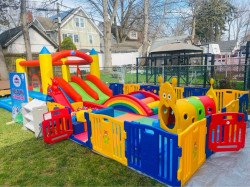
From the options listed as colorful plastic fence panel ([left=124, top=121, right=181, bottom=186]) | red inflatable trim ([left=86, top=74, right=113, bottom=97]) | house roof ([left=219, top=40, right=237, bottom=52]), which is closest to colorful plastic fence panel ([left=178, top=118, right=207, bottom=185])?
colorful plastic fence panel ([left=124, top=121, right=181, bottom=186])

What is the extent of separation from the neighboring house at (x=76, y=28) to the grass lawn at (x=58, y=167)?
31.0m

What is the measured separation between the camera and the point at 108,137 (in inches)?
163

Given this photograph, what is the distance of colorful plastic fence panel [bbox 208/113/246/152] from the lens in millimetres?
3980

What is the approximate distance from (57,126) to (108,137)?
5.63 feet

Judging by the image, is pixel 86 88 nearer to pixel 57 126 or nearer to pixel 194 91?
pixel 57 126

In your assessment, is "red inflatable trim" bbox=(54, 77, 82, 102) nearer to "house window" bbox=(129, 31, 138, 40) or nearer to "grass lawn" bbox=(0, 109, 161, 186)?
"grass lawn" bbox=(0, 109, 161, 186)

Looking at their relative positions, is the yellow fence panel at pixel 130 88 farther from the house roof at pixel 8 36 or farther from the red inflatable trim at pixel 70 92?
the house roof at pixel 8 36

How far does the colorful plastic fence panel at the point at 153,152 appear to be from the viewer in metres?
3.15

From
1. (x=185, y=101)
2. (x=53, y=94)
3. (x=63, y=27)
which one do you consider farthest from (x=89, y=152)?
(x=63, y=27)

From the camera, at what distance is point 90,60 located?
388 inches

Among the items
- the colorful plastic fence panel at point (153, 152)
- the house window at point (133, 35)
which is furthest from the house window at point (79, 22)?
the colorful plastic fence panel at point (153, 152)

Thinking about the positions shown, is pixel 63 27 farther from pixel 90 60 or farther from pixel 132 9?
pixel 90 60

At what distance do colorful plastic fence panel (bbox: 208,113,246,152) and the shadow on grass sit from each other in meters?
1.56

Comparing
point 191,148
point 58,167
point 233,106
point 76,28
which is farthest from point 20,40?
point 191,148
